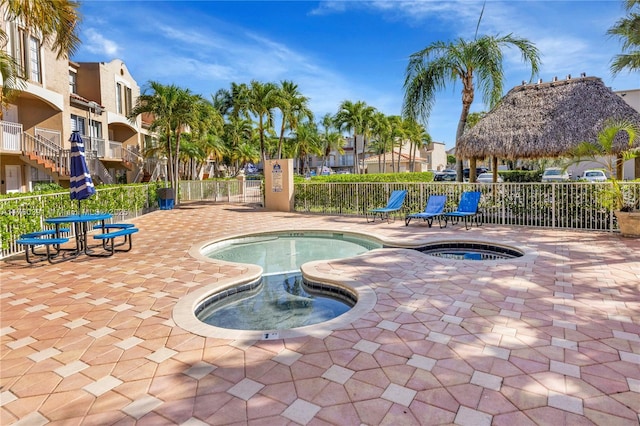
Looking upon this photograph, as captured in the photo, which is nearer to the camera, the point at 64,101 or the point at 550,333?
the point at 550,333

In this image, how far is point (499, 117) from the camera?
14.0 metres

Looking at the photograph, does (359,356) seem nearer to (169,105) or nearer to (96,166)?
(169,105)

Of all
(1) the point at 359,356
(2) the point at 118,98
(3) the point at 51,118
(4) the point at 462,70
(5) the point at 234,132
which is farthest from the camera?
(5) the point at 234,132

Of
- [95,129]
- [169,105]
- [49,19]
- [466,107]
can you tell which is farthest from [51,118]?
[466,107]

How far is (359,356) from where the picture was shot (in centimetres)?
336

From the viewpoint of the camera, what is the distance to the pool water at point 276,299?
4.84m

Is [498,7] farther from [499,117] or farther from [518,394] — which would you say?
[518,394]

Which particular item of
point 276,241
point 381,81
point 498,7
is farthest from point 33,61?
point 498,7

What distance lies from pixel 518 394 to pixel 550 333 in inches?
52.4

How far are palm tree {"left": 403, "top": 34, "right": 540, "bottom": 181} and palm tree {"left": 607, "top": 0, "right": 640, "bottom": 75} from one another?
11.8 ft

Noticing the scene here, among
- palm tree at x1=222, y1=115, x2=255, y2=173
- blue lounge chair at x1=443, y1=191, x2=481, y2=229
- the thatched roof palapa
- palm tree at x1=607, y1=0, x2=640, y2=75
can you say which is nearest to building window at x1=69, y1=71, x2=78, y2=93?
palm tree at x1=222, y1=115, x2=255, y2=173

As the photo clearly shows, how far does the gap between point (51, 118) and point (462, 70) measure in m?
18.5

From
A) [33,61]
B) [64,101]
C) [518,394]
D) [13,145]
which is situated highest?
[33,61]

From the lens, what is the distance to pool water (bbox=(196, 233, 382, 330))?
4840 mm
